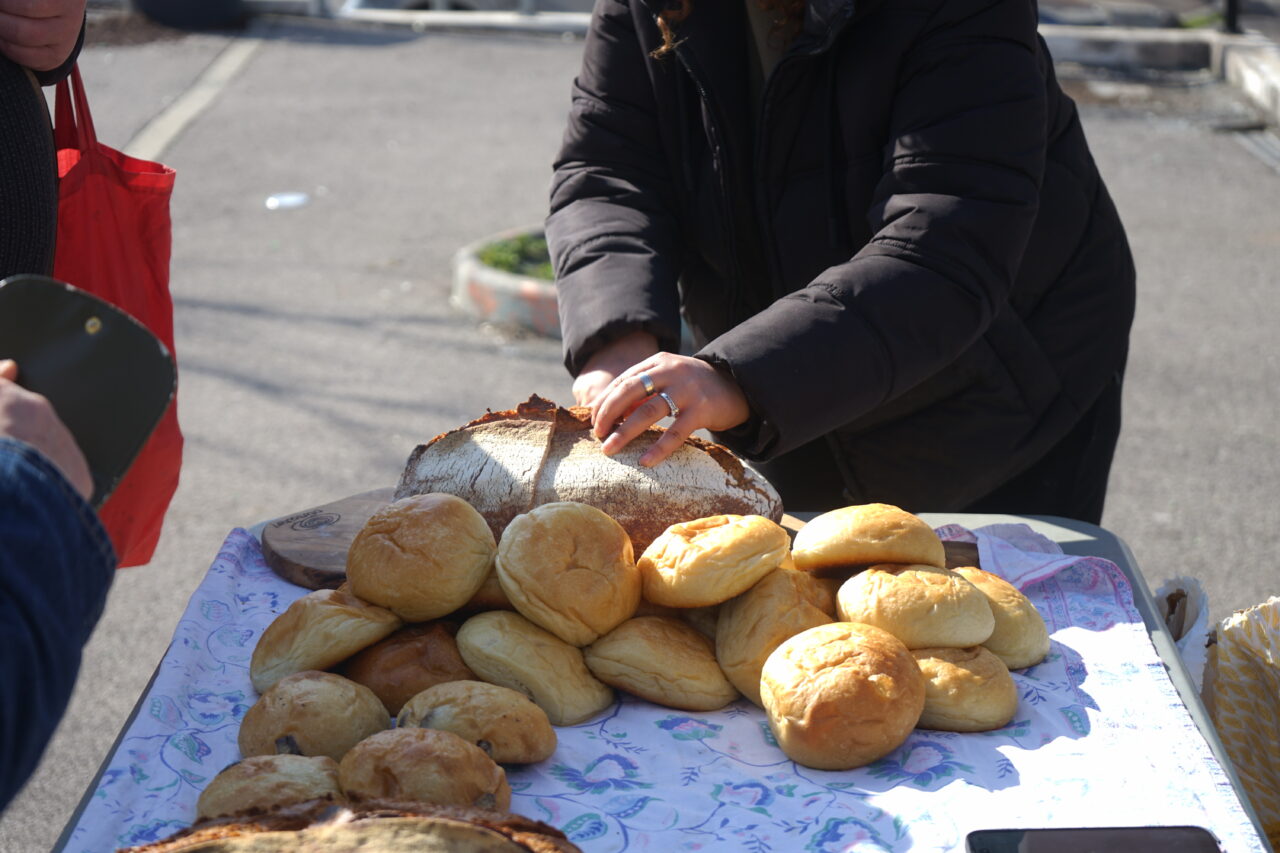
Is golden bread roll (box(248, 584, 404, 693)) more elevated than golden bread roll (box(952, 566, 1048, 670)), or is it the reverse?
golden bread roll (box(248, 584, 404, 693))

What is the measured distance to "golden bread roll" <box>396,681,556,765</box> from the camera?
4.53 ft

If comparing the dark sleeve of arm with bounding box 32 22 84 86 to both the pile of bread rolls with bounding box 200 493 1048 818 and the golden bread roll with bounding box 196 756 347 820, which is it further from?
the golden bread roll with bounding box 196 756 347 820

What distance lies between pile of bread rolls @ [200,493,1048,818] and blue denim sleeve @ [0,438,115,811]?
45 cm

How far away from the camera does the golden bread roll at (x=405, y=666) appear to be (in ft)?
4.94

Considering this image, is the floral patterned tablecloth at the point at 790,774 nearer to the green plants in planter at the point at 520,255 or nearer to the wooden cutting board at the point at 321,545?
the wooden cutting board at the point at 321,545

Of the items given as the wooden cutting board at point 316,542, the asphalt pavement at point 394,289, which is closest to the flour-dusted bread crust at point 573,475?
the wooden cutting board at point 316,542

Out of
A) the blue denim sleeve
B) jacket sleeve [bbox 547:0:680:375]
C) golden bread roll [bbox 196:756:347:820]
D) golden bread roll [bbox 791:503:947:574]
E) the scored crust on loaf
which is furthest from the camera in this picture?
jacket sleeve [bbox 547:0:680:375]

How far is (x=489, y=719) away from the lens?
139 centimetres

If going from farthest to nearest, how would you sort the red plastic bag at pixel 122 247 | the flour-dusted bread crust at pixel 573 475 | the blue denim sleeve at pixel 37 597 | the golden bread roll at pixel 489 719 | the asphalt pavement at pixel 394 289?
the asphalt pavement at pixel 394 289, the red plastic bag at pixel 122 247, the flour-dusted bread crust at pixel 573 475, the golden bread roll at pixel 489 719, the blue denim sleeve at pixel 37 597

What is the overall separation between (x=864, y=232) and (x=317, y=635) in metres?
1.17

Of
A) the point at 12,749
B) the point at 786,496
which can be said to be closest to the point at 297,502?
the point at 786,496

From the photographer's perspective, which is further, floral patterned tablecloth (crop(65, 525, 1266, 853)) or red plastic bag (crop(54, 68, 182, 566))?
red plastic bag (crop(54, 68, 182, 566))

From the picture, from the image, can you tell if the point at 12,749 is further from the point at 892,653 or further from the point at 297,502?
the point at 297,502

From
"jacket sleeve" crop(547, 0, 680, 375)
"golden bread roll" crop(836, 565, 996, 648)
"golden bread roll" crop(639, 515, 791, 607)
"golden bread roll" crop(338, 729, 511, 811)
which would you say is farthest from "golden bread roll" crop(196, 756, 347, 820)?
"jacket sleeve" crop(547, 0, 680, 375)
